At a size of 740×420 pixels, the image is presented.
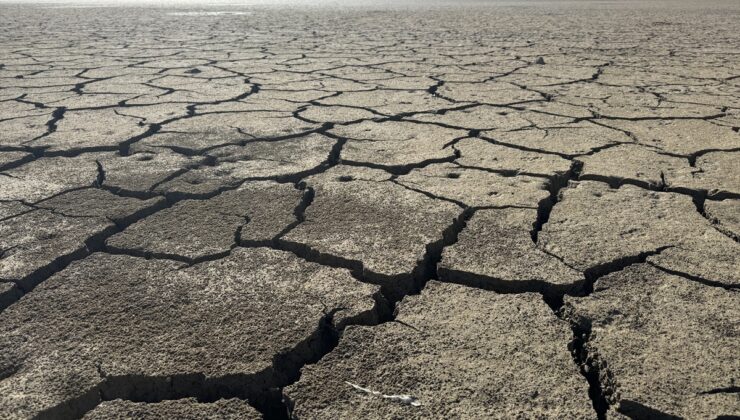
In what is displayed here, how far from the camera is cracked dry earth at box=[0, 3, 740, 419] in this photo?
1125 mm

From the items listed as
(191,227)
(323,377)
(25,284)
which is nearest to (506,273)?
(323,377)

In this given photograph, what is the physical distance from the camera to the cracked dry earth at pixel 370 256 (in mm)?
1125

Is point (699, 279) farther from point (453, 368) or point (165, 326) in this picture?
point (165, 326)

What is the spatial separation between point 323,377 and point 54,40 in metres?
7.38

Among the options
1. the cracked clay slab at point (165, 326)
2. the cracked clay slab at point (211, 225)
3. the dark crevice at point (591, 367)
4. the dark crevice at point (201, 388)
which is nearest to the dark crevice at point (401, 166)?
the cracked clay slab at point (211, 225)

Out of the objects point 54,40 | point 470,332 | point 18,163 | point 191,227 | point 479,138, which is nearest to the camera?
point 470,332

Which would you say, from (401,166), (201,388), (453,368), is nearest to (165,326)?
Answer: (201,388)

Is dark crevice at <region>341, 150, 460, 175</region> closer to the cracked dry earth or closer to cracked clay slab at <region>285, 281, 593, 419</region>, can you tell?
the cracked dry earth

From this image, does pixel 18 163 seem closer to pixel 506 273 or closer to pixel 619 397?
pixel 506 273

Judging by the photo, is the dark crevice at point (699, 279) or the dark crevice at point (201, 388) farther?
the dark crevice at point (699, 279)

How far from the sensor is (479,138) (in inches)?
105

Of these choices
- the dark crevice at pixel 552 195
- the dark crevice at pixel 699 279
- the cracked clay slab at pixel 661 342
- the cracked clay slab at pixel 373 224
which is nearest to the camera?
the cracked clay slab at pixel 661 342

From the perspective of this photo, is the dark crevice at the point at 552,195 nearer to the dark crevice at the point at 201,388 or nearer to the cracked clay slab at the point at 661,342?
the cracked clay slab at the point at 661,342

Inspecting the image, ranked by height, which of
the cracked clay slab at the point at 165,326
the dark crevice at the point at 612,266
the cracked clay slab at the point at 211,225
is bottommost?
the cracked clay slab at the point at 165,326
